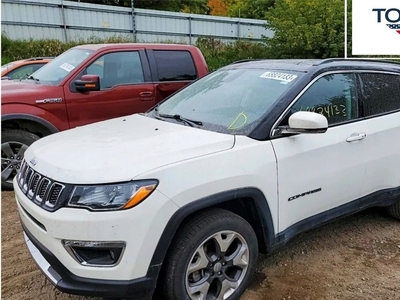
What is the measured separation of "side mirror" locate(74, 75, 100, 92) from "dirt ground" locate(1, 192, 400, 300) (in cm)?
190

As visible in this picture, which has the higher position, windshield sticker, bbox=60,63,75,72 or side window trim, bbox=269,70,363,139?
windshield sticker, bbox=60,63,75,72

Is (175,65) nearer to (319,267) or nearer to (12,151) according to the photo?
(12,151)

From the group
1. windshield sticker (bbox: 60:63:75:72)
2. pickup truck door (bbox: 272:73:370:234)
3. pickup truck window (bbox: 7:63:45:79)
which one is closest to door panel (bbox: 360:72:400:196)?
pickup truck door (bbox: 272:73:370:234)

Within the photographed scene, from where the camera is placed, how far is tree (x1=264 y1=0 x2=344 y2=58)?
1593 cm

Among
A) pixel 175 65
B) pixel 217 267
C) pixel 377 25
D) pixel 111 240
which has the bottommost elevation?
pixel 217 267

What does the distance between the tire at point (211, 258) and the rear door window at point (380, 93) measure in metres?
1.74

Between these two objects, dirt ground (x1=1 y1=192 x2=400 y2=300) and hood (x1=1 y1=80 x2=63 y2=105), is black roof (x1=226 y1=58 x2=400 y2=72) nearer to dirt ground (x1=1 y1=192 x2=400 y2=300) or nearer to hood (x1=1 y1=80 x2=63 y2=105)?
dirt ground (x1=1 y1=192 x2=400 y2=300)

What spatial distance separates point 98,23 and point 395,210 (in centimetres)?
1639

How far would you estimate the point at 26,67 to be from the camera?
8.02 m

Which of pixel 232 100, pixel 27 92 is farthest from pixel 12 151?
pixel 232 100

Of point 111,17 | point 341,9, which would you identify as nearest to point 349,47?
point 341,9

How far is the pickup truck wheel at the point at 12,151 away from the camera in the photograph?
4.85 meters

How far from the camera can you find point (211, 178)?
2.37m

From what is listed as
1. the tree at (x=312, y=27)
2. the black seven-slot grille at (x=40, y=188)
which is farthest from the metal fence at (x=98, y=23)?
the black seven-slot grille at (x=40, y=188)
